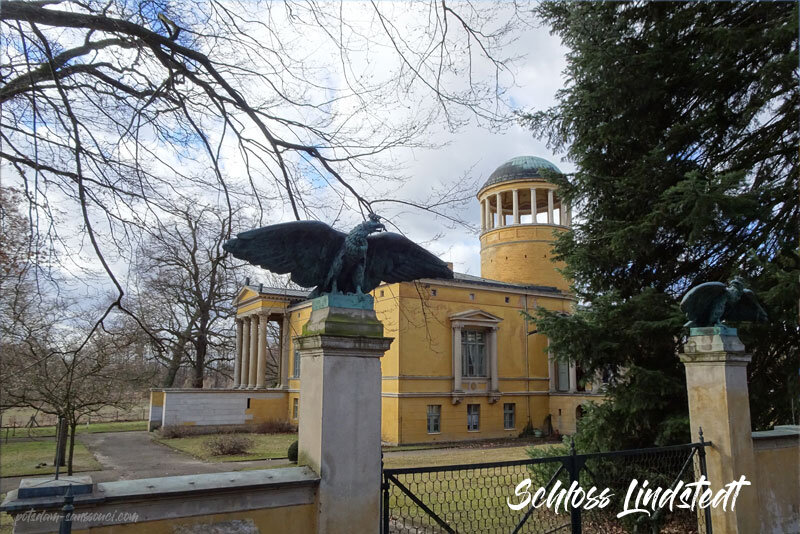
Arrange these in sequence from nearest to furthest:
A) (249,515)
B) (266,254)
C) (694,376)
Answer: (249,515)
(266,254)
(694,376)

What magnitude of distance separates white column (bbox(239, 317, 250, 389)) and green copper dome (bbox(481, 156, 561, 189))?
18.2 metres

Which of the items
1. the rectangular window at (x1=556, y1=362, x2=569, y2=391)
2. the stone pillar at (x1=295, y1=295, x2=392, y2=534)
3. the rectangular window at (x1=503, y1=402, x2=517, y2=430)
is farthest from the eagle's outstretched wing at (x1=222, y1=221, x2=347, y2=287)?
the rectangular window at (x1=556, y1=362, x2=569, y2=391)

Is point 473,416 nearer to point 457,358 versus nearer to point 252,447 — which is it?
point 457,358

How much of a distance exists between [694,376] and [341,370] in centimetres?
519

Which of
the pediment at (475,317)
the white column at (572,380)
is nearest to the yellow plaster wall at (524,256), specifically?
the white column at (572,380)

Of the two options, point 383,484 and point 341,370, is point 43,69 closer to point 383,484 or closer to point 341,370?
point 341,370

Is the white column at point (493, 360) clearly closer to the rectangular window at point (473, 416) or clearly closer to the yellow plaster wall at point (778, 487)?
the rectangular window at point (473, 416)

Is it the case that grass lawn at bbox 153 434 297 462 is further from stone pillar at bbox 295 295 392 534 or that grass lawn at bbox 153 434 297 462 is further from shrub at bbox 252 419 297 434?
stone pillar at bbox 295 295 392 534

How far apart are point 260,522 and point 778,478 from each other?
280 inches

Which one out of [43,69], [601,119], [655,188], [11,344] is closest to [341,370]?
[43,69]

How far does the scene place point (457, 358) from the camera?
2603cm

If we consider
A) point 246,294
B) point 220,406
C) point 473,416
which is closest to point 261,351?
point 246,294

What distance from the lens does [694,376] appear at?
7.12 meters

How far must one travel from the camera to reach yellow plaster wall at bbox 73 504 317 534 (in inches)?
142
